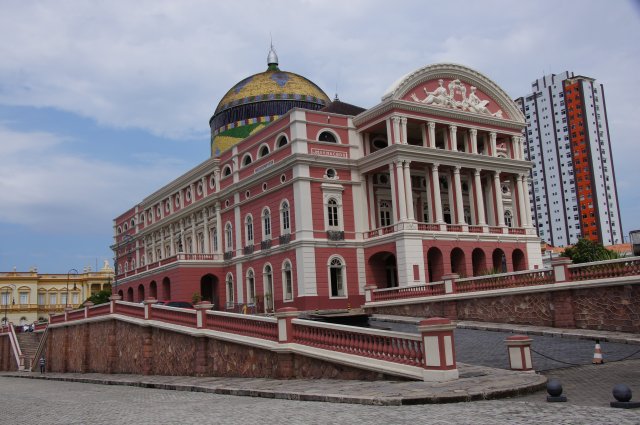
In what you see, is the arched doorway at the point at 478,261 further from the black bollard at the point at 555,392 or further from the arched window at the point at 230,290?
the black bollard at the point at 555,392

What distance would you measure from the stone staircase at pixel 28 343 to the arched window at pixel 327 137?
22.8 m

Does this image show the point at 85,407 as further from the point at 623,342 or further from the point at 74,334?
the point at 74,334

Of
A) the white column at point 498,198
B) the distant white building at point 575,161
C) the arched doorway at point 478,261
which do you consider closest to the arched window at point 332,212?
the arched doorway at point 478,261

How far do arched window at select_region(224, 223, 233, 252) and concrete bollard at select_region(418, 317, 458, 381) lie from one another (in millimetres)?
29536

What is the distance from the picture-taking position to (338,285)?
1379 inches

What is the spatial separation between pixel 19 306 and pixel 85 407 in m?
77.6

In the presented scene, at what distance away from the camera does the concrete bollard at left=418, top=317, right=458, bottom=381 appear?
1309cm

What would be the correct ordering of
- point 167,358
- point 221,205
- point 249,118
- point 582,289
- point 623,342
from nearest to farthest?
point 623,342 → point 582,289 → point 167,358 → point 221,205 → point 249,118

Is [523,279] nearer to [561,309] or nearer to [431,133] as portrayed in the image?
[561,309]

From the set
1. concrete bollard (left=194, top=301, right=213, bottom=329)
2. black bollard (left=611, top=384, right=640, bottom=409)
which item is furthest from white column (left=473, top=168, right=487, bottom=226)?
black bollard (left=611, top=384, right=640, bottom=409)

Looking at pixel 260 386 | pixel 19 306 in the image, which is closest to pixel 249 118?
pixel 260 386

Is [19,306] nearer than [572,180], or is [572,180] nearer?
[19,306]

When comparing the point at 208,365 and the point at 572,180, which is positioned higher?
the point at 572,180

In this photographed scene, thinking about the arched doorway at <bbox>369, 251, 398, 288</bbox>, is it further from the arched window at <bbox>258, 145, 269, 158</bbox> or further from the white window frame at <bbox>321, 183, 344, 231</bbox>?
the arched window at <bbox>258, 145, 269, 158</bbox>
